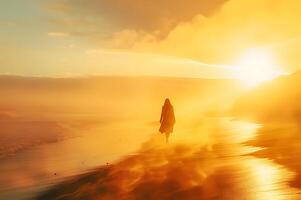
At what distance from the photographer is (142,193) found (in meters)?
13.0

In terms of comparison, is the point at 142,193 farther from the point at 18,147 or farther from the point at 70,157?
the point at 18,147

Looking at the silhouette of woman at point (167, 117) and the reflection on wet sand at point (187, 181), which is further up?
the silhouette of woman at point (167, 117)

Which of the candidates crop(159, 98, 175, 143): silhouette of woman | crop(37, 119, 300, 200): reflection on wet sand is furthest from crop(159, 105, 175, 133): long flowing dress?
crop(37, 119, 300, 200): reflection on wet sand

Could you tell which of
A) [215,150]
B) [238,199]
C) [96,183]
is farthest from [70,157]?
[238,199]

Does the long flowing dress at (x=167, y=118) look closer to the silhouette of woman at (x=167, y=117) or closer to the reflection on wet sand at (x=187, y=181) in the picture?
the silhouette of woman at (x=167, y=117)

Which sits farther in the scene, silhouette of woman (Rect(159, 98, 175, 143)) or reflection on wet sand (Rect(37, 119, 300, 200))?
silhouette of woman (Rect(159, 98, 175, 143))

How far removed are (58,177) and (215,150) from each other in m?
8.18

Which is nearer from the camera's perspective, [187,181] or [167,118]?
[187,181]

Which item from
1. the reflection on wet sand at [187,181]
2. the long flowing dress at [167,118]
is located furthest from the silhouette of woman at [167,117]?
the reflection on wet sand at [187,181]

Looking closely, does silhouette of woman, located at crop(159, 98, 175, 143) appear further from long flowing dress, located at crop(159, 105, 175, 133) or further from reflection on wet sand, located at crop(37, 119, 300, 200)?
reflection on wet sand, located at crop(37, 119, 300, 200)

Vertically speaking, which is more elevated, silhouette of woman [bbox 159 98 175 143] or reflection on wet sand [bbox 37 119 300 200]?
silhouette of woman [bbox 159 98 175 143]

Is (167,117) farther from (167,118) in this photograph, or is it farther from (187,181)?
(187,181)

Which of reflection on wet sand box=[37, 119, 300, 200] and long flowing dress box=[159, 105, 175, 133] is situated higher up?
long flowing dress box=[159, 105, 175, 133]

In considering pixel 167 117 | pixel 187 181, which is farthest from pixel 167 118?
pixel 187 181
